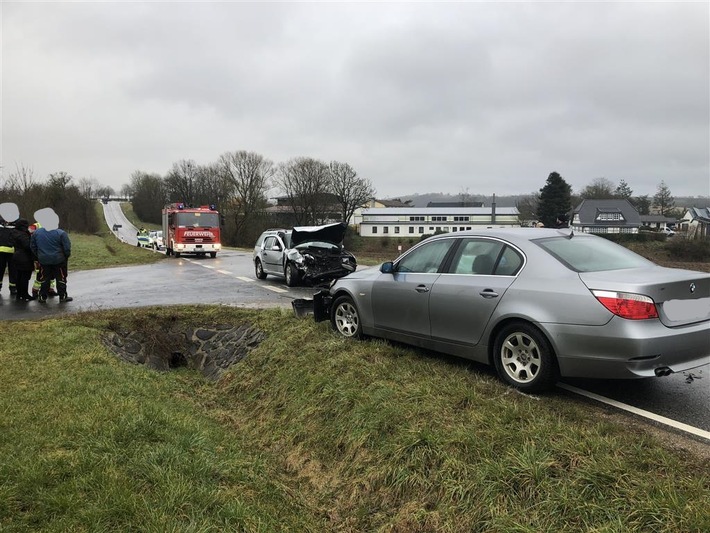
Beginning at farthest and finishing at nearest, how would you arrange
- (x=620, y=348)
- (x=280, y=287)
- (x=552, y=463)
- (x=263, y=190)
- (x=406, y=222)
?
(x=406, y=222)
(x=263, y=190)
(x=280, y=287)
(x=620, y=348)
(x=552, y=463)

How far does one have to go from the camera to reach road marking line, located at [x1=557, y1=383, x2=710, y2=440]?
3637mm

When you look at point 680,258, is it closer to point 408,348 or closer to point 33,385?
point 408,348

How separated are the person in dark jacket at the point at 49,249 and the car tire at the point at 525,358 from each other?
30.9 ft

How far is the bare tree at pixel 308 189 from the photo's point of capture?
227 ft

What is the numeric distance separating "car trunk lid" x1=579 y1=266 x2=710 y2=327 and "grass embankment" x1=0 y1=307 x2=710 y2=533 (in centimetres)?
101

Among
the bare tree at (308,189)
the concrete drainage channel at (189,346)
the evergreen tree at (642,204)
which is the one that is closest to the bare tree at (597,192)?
the evergreen tree at (642,204)

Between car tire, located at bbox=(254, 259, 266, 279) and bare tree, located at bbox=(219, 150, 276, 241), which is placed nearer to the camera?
car tire, located at bbox=(254, 259, 266, 279)

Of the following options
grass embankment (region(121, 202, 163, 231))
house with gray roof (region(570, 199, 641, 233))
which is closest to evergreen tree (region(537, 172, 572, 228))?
house with gray roof (region(570, 199, 641, 233))

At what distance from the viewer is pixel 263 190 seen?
212 ft

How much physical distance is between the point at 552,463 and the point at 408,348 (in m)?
2.85

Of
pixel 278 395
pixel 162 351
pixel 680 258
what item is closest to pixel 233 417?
pixel 278 395

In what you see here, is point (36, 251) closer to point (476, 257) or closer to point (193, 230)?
point (476, 257)

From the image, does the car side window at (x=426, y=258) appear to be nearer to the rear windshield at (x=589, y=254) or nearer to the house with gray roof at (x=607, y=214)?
the rear windshield at (x=589, y=254)

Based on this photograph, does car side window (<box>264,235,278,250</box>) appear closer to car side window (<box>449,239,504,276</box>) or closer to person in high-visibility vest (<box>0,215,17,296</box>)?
person in high-visibility vest (<box>0,215,17,296</box>)
